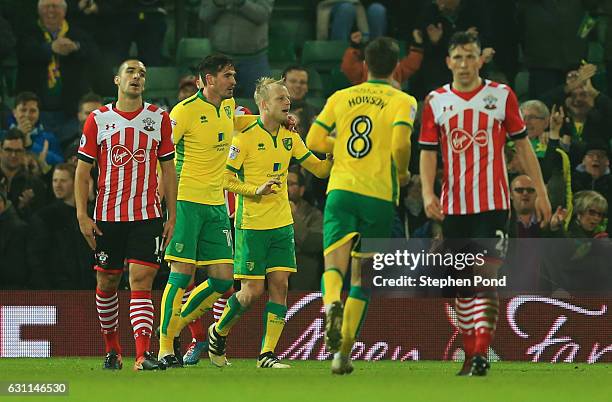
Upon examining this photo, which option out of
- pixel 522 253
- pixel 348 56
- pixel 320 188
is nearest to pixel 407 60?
pixel 348 56

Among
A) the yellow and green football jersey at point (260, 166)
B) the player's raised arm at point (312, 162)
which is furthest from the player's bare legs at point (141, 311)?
the player's raised arm at point (312, 162)

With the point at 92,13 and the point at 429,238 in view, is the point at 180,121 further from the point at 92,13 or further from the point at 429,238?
the point at 92,13

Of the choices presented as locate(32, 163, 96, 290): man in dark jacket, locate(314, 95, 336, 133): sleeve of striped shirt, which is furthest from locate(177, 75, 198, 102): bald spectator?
locate(314, 95, 336, 133): sleeve of striped shirt

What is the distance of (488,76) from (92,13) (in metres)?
4.59

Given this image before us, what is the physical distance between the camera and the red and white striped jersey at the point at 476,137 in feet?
32.8

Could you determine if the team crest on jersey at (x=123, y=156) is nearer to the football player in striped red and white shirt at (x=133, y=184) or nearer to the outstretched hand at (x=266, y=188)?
the football player in striped red and white shirt at (x=133, y=184)

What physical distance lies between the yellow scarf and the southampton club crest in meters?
7.83

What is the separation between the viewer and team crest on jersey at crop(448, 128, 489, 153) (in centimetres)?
998

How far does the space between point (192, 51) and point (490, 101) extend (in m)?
7.96

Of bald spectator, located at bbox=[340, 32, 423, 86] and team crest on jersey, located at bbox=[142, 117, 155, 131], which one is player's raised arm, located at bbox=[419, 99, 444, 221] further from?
bald spectator, located at bbox=[340, 32, 423, 86]

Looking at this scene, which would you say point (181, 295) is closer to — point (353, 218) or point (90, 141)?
point (90, 141)

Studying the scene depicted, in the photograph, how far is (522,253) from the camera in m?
13.7

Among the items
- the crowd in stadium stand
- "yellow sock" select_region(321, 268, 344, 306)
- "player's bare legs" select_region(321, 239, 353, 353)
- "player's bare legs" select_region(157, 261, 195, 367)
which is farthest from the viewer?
the crowd in stadium stand

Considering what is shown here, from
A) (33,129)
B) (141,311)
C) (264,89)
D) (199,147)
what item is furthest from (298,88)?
(141,311)
